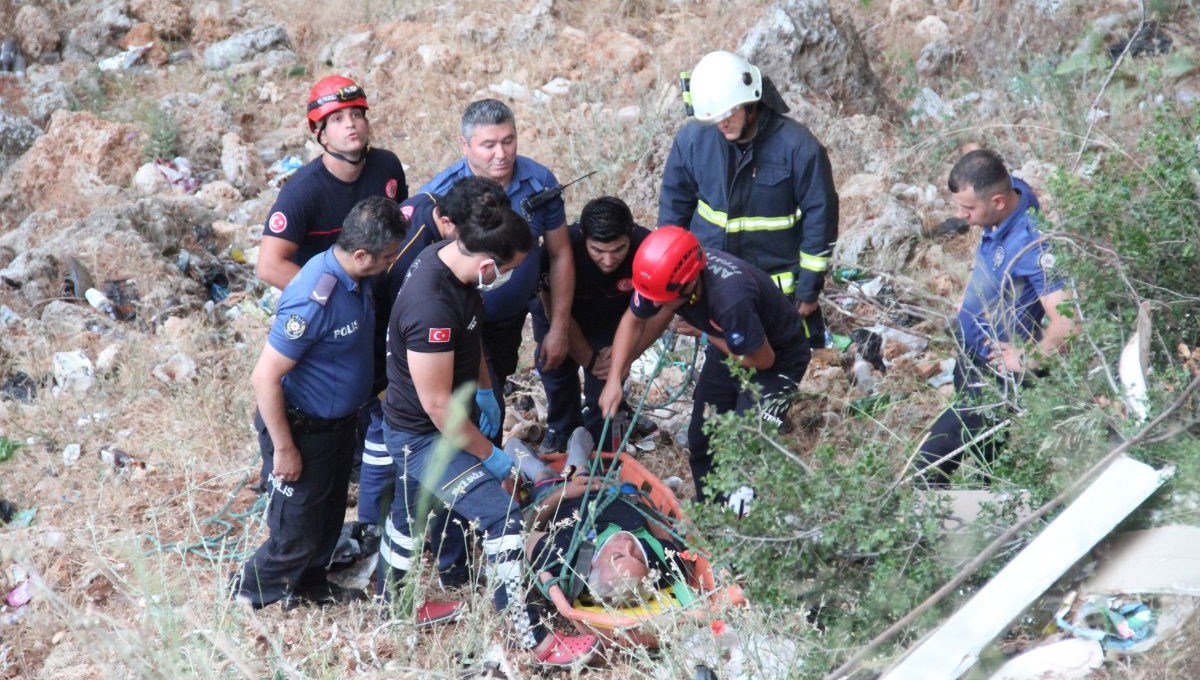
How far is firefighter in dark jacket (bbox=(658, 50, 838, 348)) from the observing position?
14.9 ft

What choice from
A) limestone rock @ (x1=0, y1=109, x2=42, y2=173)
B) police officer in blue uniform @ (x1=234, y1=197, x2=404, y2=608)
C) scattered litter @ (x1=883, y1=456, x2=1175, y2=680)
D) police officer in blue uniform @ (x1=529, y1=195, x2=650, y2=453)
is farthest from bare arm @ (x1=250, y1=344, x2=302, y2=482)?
limestone rock @ (x1=0, y1=109, x2=42, y2=173)

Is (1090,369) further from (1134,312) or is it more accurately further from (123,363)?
(123,363)

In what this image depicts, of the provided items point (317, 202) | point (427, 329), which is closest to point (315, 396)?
point (427, 329)

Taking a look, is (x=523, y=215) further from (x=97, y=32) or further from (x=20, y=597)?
(x=97, y=32)

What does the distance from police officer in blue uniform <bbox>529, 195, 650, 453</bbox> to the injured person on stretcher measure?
689 millimetres

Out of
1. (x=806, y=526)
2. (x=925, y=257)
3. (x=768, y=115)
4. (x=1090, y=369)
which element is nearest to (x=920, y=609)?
(x=806, y=526)

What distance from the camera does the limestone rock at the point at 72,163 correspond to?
8.05 m

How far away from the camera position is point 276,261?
4246 millimetres

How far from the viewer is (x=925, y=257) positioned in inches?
238

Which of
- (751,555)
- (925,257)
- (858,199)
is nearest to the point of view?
(751,555)

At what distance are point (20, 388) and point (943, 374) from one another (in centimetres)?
486

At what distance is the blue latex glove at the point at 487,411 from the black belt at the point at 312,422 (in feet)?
1.60

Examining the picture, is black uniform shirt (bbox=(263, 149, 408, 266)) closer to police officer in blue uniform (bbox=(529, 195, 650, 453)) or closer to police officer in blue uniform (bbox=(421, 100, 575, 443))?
police officer in blue uniform (bbox=(421, 100, 575, 443))

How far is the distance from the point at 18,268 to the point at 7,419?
1.28m
